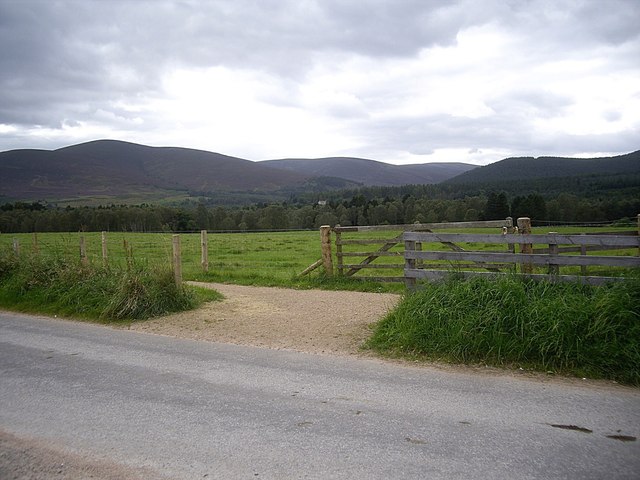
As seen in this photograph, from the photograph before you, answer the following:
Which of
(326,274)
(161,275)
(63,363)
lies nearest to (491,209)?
(326,274)

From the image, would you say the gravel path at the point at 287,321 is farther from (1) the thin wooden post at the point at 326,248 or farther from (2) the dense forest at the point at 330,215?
(2) the dense forest at the point at 330,215

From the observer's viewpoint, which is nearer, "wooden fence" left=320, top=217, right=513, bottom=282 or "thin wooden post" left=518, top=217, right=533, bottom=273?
"thin wooden post" left=518, top=217, right=533, bottom=273

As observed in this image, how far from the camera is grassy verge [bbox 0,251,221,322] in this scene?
31.7ft

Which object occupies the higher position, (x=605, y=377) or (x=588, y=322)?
(x=588, y=322)

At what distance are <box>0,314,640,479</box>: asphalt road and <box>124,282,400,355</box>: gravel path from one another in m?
0.94

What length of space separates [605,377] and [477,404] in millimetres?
1929

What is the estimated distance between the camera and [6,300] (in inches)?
451

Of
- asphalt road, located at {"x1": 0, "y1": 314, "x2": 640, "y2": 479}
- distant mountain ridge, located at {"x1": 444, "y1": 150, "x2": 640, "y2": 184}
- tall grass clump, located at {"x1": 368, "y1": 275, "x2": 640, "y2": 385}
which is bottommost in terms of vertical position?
asphalt road, located at {"x1": 0, "y1": 314, "x2": 640, "y2": 479}

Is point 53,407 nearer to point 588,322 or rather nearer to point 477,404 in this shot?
point 477,404

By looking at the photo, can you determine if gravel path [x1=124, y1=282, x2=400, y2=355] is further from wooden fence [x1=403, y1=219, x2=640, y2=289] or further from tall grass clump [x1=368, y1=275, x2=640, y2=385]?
wooden fence [x1=403, y1=219, x2=640, y2=289]

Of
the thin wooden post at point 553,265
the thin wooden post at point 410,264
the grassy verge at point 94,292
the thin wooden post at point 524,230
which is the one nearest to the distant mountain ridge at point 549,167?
the thin wooden post at point 524,230

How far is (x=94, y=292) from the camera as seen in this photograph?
10.4 meters

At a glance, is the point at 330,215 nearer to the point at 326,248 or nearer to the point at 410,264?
the point at 326,248

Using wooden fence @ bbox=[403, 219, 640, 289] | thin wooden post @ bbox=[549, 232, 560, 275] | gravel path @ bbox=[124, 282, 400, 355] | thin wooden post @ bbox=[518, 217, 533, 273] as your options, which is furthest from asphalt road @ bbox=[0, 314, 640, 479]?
thin wooden post @ bbox=[518, 217, 533, 273]
